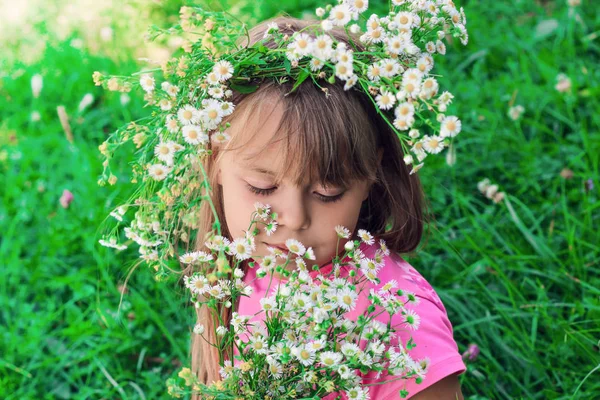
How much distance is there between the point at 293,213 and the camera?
1741 mm

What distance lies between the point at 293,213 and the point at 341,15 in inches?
17.3

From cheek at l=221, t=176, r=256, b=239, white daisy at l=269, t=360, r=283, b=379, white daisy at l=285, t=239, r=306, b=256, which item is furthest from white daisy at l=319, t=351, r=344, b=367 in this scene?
cheek at l=221, t=176, r=256, b=239

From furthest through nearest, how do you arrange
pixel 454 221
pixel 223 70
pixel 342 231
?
pixel 454 221 → pixel 342 231 → pixel 223 70

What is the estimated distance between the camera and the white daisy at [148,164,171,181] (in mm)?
1652

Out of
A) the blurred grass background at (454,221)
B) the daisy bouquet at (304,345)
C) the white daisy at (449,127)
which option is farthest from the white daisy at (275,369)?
the blurred grass background at (454,221)

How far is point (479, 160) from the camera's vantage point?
3.16m

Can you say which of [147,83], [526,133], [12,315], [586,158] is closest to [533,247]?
[586,158]

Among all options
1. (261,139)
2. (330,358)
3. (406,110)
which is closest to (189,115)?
(261,139)

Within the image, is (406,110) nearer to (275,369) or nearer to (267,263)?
(267,263)

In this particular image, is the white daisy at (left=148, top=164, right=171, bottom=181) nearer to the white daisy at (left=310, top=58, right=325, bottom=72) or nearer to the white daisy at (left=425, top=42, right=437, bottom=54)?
the white daisy at (left=310, top=58, right=325, bottom=72)

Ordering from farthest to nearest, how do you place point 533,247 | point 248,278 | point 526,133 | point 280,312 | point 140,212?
point 526,133 → point 533,247 → point 248,278 → point 140,212 → point 280,312

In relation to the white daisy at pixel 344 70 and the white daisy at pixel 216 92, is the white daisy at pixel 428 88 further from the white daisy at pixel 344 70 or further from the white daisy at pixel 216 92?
the white daisy at pixel 216 92

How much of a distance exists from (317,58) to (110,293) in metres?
1.56

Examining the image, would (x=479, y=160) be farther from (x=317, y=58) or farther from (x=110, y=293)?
(x=317, y=58)
